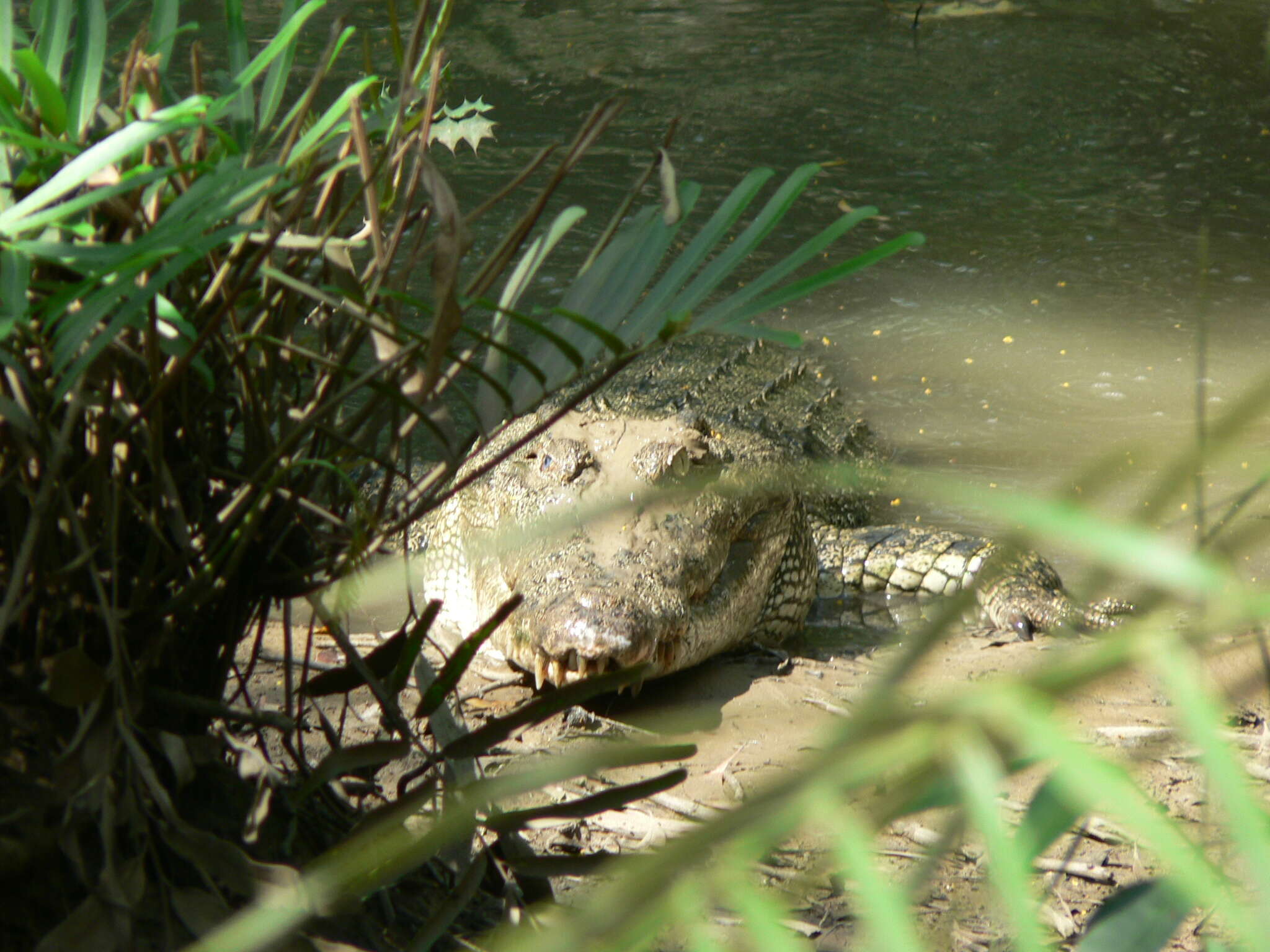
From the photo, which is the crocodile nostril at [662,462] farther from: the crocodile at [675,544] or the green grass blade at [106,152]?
the green grass blade at [106,152]

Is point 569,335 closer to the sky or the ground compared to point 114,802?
closer to the sky

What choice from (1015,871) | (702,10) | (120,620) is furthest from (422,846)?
(702,10)

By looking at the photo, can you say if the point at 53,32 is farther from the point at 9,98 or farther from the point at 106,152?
the point at 106,152

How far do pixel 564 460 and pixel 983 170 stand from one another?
5726mm

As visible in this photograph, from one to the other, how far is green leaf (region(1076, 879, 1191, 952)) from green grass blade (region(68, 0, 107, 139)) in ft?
3.15

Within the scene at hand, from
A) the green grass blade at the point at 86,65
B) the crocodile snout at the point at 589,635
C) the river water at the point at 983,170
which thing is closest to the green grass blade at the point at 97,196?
the green grass blade at the point at 86,65

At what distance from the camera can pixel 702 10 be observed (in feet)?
36.2

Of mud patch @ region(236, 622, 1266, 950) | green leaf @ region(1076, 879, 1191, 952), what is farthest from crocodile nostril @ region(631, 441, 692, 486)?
green leaf @ region(1076, 879, 1191, 952)

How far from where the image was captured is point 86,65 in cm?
98

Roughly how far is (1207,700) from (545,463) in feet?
9.72

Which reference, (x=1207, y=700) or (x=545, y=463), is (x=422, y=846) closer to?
(x=1207, y=700)

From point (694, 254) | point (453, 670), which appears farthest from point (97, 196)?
point (453, 670)

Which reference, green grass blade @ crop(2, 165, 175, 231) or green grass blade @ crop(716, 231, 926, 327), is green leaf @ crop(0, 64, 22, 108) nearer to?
green grass blade @ crop(2, 165, 175, 231)

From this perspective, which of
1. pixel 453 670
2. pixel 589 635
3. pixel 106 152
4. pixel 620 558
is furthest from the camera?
pixel 620 558
